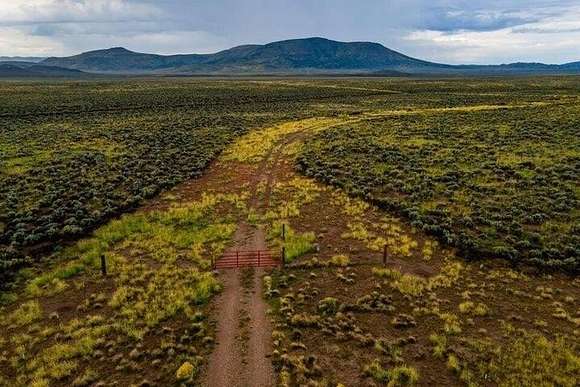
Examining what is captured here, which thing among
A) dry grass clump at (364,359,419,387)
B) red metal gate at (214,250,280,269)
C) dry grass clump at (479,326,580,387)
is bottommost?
dry grass clump at (364,359,419,387)

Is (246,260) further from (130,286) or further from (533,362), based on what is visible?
(533,362)

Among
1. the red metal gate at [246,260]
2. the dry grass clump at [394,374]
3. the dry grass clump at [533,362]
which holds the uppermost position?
the red metal gate at [246,260]

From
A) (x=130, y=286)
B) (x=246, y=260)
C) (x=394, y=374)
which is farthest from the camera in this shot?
(x=246, y=260)

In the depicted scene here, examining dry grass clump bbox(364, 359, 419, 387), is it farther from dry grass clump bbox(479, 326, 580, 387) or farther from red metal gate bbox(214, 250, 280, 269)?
red metal gate bbox(214, 250, 280, 269)

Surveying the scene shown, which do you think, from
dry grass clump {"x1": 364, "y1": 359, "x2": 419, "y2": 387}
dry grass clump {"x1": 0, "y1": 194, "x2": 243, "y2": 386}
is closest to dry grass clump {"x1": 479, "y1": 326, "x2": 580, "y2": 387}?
dry grass clump {"x1": 364, "y1": 359, "x2": 419, "y2": 387}

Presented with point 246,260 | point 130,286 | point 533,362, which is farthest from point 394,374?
point 130,286

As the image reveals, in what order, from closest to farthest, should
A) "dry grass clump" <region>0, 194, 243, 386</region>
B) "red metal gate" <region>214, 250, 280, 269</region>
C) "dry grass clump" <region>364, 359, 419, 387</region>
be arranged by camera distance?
"dry grass clump" <region>364, 359, 419, 387</region> → "dry grass clump" <region>0, 194, 243, 386</region> → "red metal gate" <region>214, 250, 280, 269</region>

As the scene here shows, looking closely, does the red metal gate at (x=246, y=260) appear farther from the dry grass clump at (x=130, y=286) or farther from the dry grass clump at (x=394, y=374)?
the dry grass clump at (x=394, y=374)

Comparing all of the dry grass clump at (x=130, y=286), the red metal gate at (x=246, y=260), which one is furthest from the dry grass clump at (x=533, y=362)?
the red metal gate at (x=246, y=260)

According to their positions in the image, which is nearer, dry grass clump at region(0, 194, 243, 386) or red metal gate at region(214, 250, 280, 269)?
dry grass clump at region(0, 194, 243, 386)
